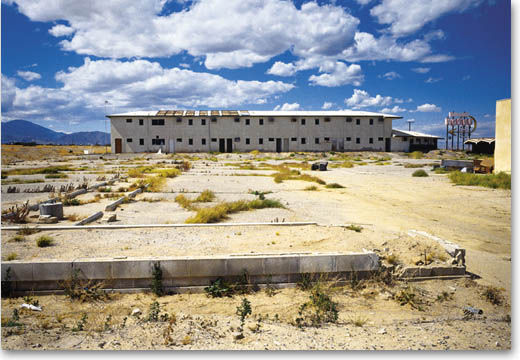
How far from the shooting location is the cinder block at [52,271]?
5254 mm

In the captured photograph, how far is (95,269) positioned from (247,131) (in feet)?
164

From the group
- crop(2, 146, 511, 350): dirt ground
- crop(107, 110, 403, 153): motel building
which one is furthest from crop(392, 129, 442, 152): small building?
crop(2, 146, 511, 350): dirt ground

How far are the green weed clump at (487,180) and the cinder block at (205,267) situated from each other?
12.4m

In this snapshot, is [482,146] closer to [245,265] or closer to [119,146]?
[245,265]

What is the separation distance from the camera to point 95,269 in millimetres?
5363

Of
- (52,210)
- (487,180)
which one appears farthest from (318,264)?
A: (487,180)

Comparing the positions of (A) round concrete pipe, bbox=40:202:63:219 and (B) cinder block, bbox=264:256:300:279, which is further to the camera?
(A) round concrete pipe, bbox=40:202:63:219

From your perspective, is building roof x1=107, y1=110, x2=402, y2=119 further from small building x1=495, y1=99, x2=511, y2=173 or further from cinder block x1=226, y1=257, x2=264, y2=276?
cinder block x1=226, y1=257, x2=264, y2=276

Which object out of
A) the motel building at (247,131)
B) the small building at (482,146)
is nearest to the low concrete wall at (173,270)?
the motel building at (247,131)

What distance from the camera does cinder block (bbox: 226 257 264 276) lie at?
17.8 ft

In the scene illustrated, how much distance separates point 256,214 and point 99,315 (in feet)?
22.7

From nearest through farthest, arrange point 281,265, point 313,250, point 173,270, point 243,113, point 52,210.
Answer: point 173,270, point 281,265, point 313,250, point 52,210, point 243,113

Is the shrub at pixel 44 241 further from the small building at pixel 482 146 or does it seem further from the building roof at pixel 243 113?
the small building at pixel 482 146

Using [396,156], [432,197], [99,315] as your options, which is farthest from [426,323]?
[396,156]
